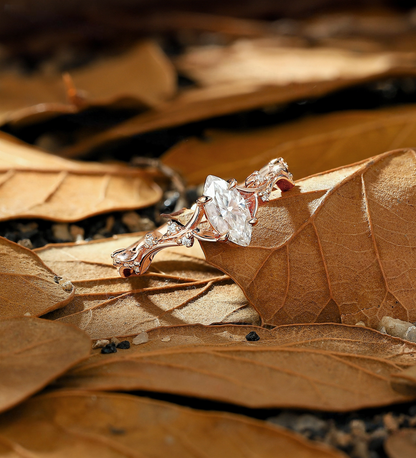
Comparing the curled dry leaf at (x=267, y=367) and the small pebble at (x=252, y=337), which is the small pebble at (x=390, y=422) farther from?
the small pebble at (x=252, y=337)

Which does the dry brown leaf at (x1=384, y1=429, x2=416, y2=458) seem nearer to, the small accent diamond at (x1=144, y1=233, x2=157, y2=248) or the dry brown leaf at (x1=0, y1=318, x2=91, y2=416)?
the dry brown leaf at (x1=0, y1=318, x2=91, y2=416)

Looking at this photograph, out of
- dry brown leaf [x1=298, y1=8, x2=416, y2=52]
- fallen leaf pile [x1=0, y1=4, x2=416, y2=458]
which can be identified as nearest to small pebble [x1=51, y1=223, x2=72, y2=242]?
fallen leaf pile [x1=0, y1=4, x2=416, y2=458]

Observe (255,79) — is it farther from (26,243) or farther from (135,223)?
(26,243)

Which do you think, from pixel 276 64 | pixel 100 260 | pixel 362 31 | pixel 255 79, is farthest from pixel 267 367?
pixel 362 31

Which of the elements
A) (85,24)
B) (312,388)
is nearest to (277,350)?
(312,388)

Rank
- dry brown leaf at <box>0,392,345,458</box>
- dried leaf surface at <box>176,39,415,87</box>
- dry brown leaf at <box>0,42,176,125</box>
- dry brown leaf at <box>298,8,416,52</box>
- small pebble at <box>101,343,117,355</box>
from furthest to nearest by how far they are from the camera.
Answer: dry brown leaf at <box>298,8,416,52</box>, dried leaf surface at <box>176,39,415,87</box>, dry brown leaf at <box>0,42,176,125</box>, small pebble at <box>101,343,117,355</box>, dry brown leaf at <box>0,392,345,458</box>

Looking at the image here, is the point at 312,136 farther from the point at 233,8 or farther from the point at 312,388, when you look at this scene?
the point at 233,8
